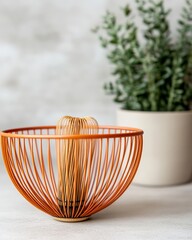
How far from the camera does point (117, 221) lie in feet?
3.81

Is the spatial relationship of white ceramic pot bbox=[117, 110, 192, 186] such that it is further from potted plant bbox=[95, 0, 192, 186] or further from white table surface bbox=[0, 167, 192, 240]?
white table surface bbox=[0, 167, 192, 240]

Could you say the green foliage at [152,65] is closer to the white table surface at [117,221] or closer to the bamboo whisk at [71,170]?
the white table surface at [117,221]

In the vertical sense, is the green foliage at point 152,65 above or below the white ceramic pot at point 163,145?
above

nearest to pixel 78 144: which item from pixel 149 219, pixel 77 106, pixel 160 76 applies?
pixel 149 219

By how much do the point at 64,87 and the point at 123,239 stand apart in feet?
3.30

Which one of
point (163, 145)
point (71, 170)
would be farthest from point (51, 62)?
point (71, 170)

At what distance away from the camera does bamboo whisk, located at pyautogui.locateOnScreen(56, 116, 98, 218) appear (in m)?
1.08

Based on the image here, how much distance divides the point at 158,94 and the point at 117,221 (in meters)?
0.61

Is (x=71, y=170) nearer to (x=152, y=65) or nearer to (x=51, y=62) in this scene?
(x=152, y=65)

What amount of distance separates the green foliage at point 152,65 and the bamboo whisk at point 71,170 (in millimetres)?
583

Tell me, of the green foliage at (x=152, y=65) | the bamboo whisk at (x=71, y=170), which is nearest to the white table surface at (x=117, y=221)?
the bamboo whisk at (x=71, y=170)

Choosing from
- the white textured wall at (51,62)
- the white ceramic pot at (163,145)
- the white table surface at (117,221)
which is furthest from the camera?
the white textured wall at (51,62)

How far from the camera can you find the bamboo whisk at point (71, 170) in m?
1.08

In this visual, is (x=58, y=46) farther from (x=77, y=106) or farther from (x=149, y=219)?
(x=149, y=219)
